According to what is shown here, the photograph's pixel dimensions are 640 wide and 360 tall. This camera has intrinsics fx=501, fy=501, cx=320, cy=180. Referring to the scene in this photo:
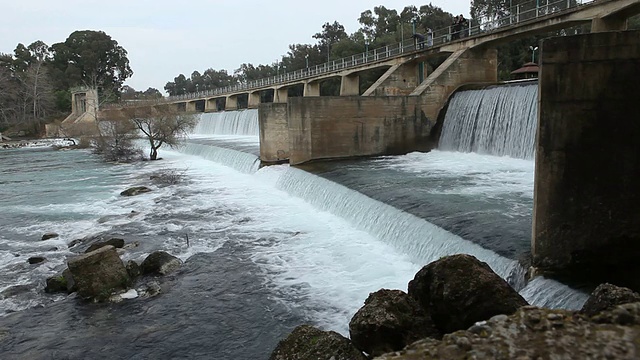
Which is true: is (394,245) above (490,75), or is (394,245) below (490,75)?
below

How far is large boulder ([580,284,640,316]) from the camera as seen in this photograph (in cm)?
414

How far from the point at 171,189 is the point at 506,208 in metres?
13.4

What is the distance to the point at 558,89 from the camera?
6465 millimetres

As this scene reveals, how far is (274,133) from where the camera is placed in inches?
844

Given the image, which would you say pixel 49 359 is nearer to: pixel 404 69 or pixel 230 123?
pixel 404 69

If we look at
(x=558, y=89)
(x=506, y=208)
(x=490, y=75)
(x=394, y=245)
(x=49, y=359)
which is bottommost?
(x=49, y=359)

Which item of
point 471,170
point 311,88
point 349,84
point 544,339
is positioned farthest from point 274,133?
point 311,88

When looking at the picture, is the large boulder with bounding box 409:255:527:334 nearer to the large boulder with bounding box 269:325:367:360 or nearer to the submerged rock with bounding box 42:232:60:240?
the large boulder with bounding box 269:325:367:360

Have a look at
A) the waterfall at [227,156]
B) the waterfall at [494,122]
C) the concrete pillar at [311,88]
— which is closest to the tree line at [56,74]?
the concrete pillar at [311,88]

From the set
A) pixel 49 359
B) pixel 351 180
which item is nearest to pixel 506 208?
pixel 351 180

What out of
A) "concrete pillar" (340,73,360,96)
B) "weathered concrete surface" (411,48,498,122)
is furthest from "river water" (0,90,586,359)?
"concrete pillar" (340,73,360,96)

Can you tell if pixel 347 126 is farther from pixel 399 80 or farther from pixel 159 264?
pixel 159 264

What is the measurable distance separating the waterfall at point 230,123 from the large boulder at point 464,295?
35392 mm

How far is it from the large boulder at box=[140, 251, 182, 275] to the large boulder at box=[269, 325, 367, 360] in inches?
205
